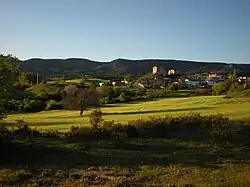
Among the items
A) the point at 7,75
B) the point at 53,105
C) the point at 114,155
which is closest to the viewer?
the point at 7,75

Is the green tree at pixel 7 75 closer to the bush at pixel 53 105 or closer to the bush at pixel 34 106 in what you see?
the bush at pixel 34 106

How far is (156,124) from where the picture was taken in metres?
Answer: 37.2

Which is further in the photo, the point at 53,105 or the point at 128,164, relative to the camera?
the point at 53,105

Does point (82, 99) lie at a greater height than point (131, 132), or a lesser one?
greater

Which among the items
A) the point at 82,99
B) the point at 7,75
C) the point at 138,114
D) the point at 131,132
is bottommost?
the point at 138,114

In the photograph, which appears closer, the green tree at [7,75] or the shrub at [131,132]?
the green tree at [7,75]

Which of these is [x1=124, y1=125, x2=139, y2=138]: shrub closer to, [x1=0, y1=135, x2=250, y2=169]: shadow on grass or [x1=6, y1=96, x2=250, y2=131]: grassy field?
[x1=0, y1=135, x2=250, y2=169]: shadow on grass

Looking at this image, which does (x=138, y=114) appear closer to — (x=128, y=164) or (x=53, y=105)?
(x=53, y=105)

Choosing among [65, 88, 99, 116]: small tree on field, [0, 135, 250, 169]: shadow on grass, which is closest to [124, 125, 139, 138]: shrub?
[0, 135, 250, 169]: shadow on grass

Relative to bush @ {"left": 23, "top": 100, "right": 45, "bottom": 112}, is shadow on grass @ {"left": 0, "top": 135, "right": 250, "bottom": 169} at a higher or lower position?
higher

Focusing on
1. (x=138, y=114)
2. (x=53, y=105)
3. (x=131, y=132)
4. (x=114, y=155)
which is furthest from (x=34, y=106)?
(x=114, y=155)

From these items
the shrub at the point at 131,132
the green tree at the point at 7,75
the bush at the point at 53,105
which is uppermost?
the green tree at the point at 7,75

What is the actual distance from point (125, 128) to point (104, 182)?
60.4ft

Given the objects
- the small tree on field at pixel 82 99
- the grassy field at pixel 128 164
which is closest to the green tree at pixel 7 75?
the grassy field at pixel 128 164
